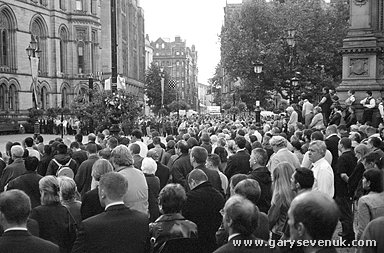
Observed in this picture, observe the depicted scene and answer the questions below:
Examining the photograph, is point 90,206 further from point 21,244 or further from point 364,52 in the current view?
point 364,52

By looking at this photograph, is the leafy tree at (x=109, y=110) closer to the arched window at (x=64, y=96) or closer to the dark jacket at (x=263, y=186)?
the dark jacket at (x=263, y=186)

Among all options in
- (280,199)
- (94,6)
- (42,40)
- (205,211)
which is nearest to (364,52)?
(280,199)

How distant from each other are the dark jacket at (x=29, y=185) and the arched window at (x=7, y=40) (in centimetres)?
4505

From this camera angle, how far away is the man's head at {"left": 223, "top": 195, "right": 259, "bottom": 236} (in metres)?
4.04

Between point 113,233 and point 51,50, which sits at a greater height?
point 51,50

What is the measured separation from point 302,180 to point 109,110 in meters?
13.8

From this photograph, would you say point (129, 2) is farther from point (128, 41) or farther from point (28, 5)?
point (28, 5)

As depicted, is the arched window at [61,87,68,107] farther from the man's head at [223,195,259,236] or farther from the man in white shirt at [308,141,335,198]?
the man's head at [223,195,259,236]

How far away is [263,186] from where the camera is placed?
755 cm

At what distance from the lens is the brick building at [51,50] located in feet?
165

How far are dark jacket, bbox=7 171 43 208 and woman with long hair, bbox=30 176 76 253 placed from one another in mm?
1954

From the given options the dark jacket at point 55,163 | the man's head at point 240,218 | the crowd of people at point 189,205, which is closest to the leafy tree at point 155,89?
the crowd of people at point 189,205

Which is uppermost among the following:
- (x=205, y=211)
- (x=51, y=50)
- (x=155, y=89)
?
(x=51, y=50)

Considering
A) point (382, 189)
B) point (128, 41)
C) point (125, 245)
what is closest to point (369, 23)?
point (382, 189)
